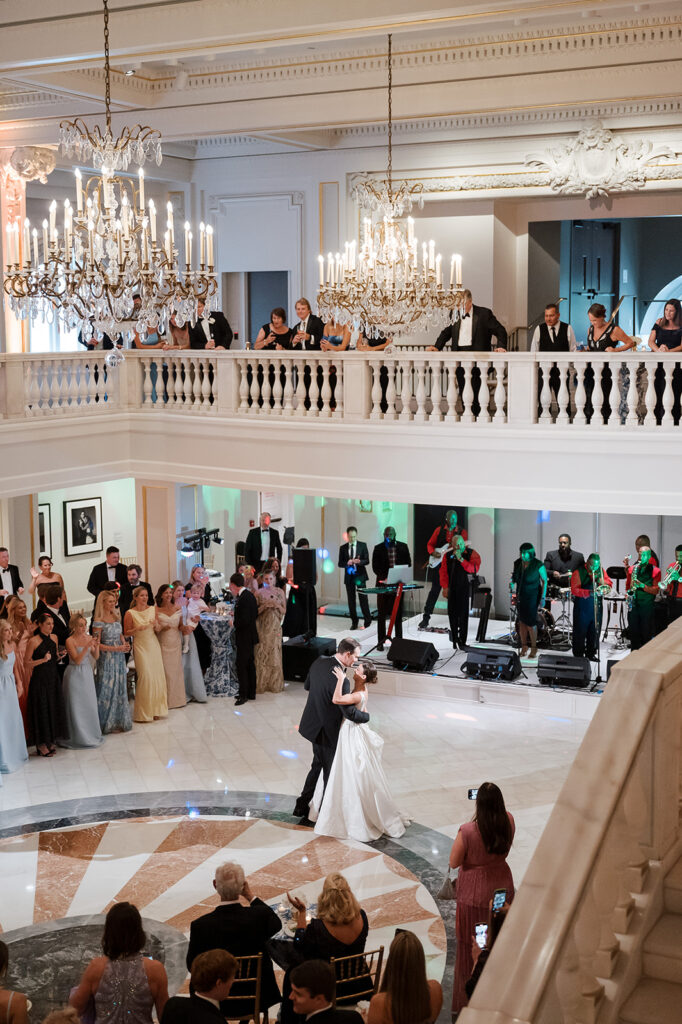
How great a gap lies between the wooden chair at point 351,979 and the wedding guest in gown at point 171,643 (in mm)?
Result: 6254

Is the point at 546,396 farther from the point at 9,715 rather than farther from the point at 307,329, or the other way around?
the point at 9,715

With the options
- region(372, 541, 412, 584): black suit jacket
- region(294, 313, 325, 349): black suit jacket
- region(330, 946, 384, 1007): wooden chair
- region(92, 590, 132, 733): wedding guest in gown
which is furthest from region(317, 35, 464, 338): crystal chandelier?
region(330, 946, 384, 1007): wooden chair

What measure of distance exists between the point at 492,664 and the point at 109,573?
434 cm

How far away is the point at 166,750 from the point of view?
34.8ft

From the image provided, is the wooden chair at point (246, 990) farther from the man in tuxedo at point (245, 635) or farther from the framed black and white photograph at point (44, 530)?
the framed black and white photograph at point (44, 530)

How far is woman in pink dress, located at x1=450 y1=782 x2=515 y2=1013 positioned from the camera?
570 centimetres

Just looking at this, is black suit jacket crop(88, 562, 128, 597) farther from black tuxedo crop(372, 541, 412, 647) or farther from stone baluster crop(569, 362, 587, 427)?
stone baluster crop(569, 362, 587, 427)

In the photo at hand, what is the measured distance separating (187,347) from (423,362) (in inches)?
119

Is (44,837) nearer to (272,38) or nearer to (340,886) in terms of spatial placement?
(340,886)

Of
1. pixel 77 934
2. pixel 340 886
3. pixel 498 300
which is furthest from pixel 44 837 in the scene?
pixel 498 300

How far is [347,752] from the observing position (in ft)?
28.4

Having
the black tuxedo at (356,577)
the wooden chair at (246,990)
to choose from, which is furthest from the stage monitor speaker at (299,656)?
the wooden chair at (246,990)

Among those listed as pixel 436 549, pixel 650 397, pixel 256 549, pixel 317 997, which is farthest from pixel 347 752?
pixel 256 549

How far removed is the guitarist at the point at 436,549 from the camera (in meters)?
13.7
